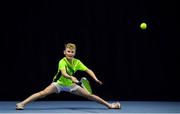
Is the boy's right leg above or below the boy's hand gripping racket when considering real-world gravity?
below

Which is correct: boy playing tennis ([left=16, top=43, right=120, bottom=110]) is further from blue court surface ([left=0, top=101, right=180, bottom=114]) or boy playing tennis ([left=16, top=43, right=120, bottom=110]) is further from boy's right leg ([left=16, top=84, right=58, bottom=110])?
blue court surface ([left=0, top=101, right=180, bottom=114])

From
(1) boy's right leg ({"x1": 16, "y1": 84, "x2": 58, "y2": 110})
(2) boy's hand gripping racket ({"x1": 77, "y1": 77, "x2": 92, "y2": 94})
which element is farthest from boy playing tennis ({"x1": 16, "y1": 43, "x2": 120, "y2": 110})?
(2) boy's hand gripping racket ({"x1": 77, "y1": 77, "x2": 92, "y2": 94})

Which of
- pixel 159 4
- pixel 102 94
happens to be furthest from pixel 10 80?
pixel 159 4

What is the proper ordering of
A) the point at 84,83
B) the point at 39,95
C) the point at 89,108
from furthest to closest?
the point at 89,108 < the point at 39,95 < the point at 84,83

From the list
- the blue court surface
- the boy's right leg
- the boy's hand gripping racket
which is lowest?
the blue court surface

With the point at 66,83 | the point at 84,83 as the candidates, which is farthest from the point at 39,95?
the point at 84,83

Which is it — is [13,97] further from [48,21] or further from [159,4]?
[159,4]

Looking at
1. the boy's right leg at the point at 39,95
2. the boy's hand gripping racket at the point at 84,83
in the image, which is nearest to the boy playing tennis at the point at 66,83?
the boy's right leg at the point at 39,95

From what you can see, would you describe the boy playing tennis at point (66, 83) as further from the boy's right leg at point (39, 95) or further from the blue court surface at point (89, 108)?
the blue court surface at point (89, 108)

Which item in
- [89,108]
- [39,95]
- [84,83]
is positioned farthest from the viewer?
[89,108]

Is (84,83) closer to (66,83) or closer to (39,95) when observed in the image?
(66,83)

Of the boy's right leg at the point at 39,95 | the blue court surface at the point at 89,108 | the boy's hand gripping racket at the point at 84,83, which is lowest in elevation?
the blue court surface at the point at 89,108

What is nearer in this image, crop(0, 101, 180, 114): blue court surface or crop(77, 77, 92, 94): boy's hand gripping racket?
crop(77, 77, 92, 94): boy's hand gripping racket

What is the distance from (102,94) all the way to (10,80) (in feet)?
→ 6.65
